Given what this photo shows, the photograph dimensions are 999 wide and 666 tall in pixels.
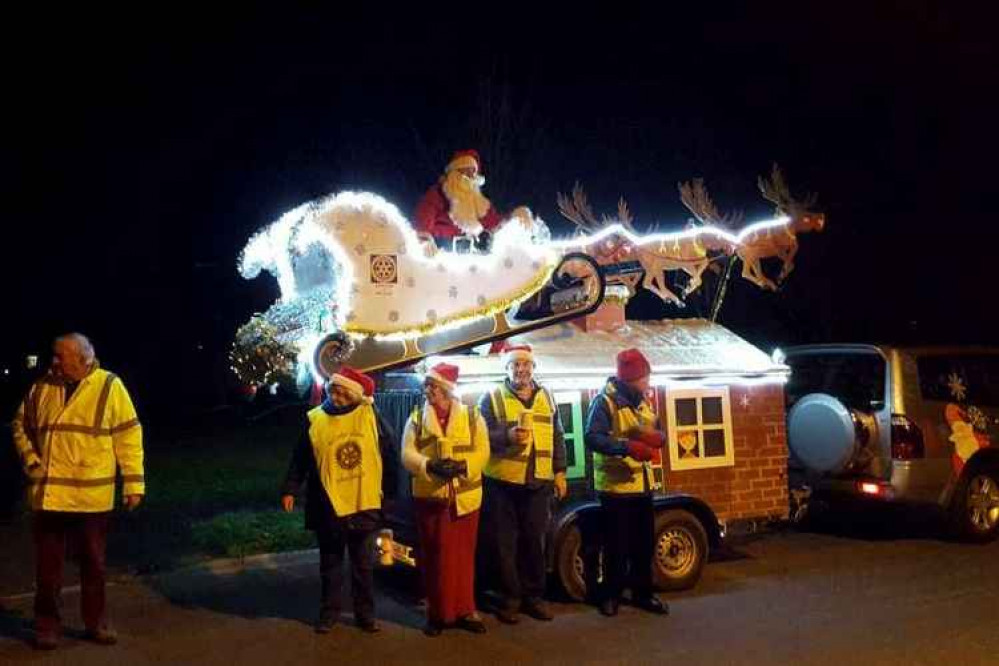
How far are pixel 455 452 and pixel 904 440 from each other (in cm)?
451

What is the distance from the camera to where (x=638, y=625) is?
639cm

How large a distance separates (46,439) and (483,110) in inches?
462

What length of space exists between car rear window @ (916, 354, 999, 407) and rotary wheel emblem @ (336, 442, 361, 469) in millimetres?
5335

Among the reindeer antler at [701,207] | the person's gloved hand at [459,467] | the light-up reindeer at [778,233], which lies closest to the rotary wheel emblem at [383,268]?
the person's gloved hand at [459,467]

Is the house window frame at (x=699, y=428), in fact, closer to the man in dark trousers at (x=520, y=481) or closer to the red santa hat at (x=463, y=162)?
the man in dark trousers at (x=520, y=481)

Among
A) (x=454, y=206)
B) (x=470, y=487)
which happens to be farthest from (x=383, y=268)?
(x=470, y=487)

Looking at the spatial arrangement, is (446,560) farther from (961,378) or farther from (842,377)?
A: (961,378)

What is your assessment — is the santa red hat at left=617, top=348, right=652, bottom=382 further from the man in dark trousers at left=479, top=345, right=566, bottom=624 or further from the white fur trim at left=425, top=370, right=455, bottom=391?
A: the white fur trim at left=425, top=370, right=455, bottom=391

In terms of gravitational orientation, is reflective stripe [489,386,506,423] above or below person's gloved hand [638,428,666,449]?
above

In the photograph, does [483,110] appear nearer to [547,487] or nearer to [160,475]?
[160,475]

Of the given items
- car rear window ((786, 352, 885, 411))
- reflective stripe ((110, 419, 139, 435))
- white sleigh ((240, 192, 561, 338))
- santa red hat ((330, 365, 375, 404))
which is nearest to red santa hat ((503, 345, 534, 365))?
white sleigh ((240, 192, 561, 338))

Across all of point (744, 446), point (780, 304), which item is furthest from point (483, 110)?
point (744, 446)

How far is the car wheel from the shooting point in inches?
352

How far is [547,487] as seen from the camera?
6.57 metres
